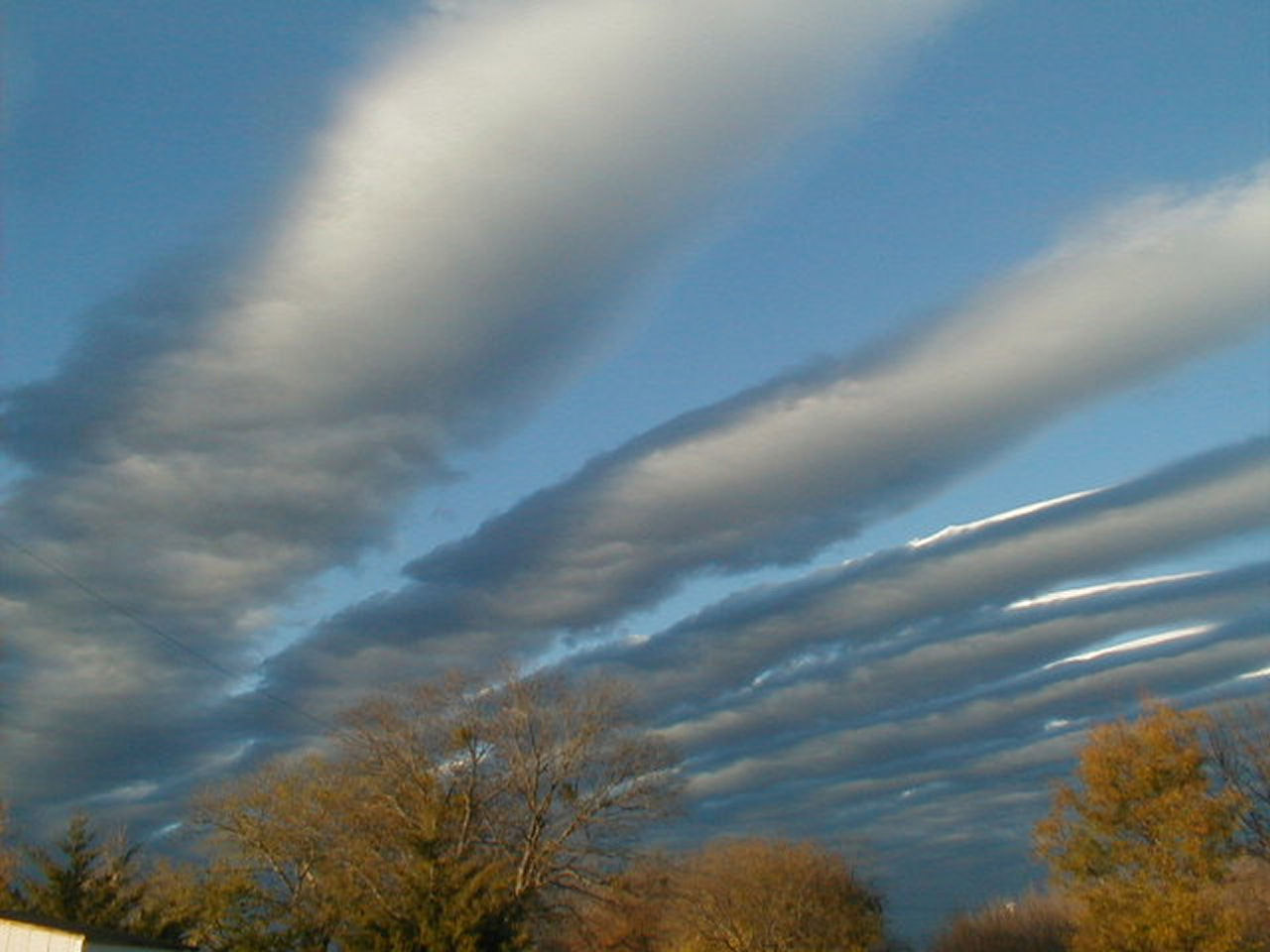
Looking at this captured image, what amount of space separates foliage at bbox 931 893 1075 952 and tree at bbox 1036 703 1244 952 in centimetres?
3088

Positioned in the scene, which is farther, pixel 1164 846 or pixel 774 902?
pixel 774 902

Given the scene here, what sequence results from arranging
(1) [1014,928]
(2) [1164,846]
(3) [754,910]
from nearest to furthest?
(2) [1164,846]
(3) [754,910]
(1) [1014,928]

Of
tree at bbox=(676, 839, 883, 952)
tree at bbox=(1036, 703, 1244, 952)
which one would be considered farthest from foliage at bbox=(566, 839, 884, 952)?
tree at bbox=(1036, 703, 1244, 952)

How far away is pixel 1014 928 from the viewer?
261 feet

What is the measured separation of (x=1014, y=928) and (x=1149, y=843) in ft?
131

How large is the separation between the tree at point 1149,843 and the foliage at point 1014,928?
30.9 meters

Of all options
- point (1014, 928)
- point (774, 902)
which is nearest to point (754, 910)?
point (774, 902)

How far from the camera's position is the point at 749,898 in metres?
66.2

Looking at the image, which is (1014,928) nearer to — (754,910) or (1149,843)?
(754,910)

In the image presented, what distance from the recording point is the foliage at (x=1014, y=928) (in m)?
75.1

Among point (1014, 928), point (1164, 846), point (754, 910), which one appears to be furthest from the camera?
point (1014, 928)

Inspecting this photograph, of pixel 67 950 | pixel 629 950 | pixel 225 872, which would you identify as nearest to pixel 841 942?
pixel 629 950

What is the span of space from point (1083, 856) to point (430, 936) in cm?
2551

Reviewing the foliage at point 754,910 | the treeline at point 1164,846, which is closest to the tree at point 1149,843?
the treeline at point 1164,846
